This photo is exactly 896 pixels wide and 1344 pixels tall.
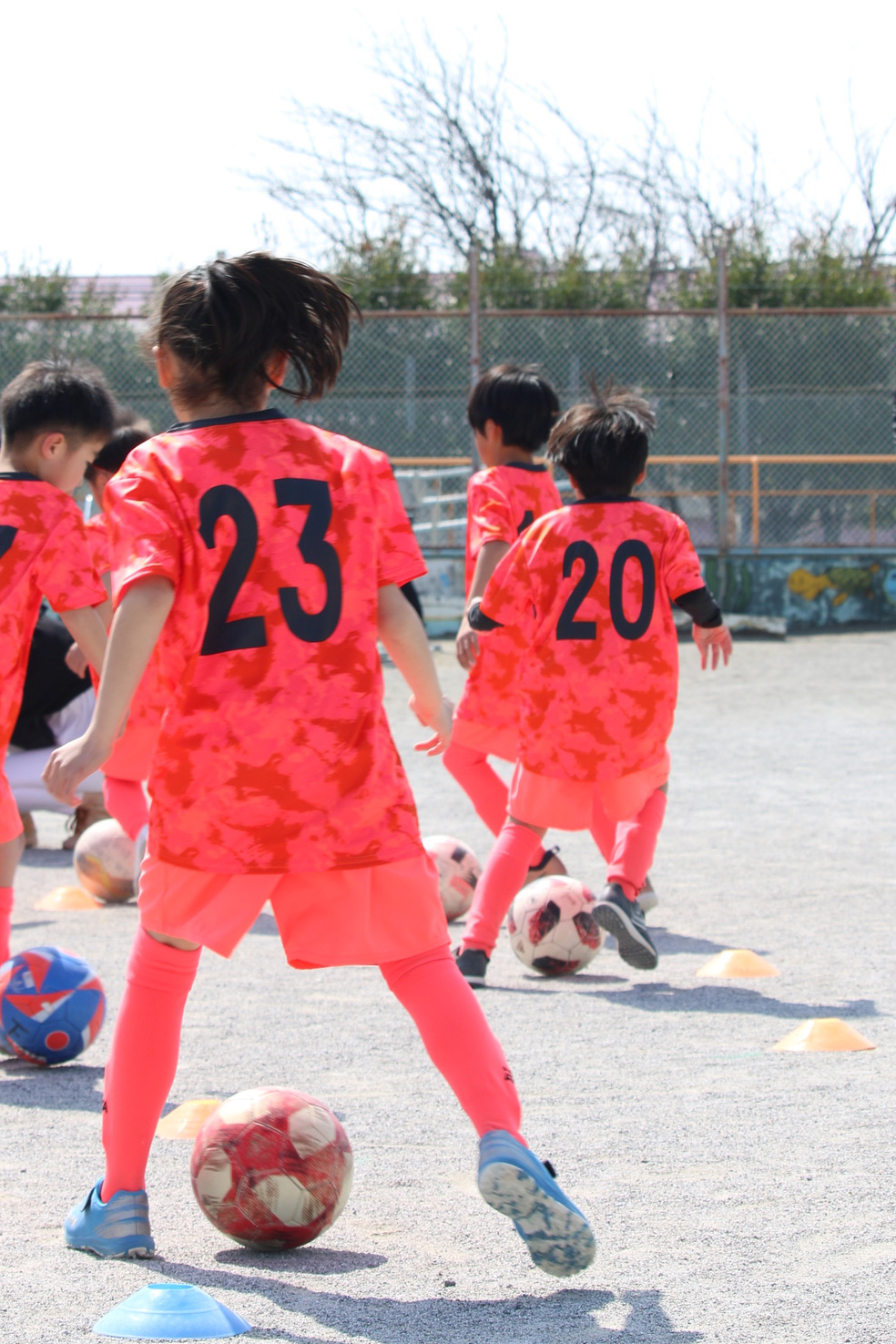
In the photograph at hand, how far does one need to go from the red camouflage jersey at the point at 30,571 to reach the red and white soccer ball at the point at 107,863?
2.04 m

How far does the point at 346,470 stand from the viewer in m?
2.56

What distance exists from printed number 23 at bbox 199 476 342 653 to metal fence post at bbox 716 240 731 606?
1343 centimetres

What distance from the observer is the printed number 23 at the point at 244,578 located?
96.5 inches

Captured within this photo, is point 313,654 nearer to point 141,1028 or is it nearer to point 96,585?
point 141,1028

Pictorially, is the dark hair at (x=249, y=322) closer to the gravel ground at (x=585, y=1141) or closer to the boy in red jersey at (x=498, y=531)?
the gravel ground at (x=585, y=1141)

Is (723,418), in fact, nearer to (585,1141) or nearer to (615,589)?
(615,589)

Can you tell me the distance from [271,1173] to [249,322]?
56.7 inches

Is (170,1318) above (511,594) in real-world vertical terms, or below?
below

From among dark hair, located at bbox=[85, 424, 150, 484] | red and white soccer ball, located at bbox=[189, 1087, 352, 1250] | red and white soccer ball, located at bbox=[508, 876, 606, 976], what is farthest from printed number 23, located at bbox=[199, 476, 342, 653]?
dark hair, located at bbox=[85, 424, 150, 484]

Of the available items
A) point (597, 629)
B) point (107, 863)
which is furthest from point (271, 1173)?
point (107, 863)

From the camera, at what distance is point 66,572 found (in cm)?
380

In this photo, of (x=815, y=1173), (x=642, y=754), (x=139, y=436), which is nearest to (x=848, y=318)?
(x=139, y=436)

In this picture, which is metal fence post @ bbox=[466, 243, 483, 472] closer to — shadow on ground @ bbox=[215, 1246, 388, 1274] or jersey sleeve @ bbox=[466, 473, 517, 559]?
jersey sleeve @ bbox=[466, 473, 517, 559]

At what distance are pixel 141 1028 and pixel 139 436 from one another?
3.86m
